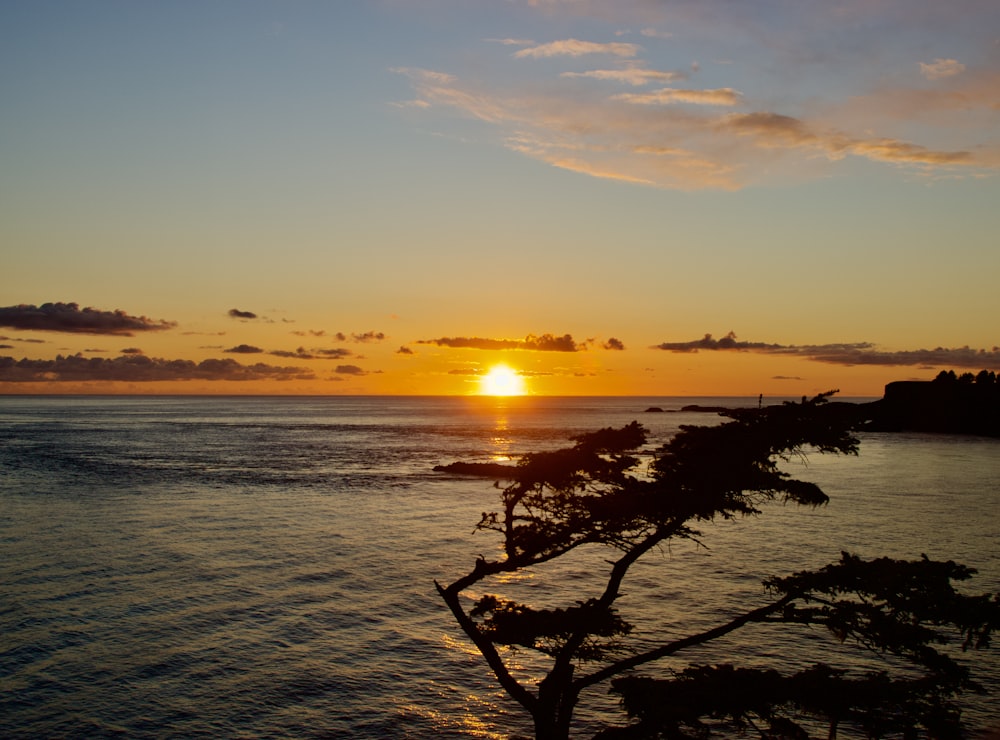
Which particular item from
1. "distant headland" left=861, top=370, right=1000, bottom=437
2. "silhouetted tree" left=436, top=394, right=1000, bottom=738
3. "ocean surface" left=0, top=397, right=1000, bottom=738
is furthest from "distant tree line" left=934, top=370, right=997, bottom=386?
"silhouetted tree" left=436, top=394, right=1000, bottom=738

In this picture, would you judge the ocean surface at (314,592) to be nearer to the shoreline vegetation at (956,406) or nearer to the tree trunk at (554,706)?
the tree trunk at (554,706)

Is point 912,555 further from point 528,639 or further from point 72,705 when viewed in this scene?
point 72,705

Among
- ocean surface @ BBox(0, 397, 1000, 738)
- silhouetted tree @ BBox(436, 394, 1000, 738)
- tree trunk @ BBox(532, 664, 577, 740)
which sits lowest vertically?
ocean surface @ BBox(0, 397, 1000, 738)

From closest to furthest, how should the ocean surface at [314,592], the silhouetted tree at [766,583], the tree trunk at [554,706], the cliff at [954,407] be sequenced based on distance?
the silhouetted tree at [766,583] < the tree trunk at [554,706] < the ocean surface at [314,592] < the cliff at [954,407]

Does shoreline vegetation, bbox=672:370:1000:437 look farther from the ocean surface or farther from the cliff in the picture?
the ocean surface

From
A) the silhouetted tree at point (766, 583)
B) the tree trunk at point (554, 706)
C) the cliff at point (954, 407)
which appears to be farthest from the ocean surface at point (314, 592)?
the cliff at point (954, 407)

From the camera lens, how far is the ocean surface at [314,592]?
23562 mm

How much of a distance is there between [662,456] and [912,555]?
125 feet

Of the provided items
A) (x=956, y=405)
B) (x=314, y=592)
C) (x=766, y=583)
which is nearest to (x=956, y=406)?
(x=956, y=405)

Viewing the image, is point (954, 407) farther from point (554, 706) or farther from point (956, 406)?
point (554, 706)

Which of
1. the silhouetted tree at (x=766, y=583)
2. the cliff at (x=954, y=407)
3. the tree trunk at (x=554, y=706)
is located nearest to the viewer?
the silhouetted tree at (x=766, y=583)

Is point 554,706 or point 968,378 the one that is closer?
point 554,706

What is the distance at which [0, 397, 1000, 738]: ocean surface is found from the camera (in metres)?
23.6

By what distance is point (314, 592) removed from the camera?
1444 inches
